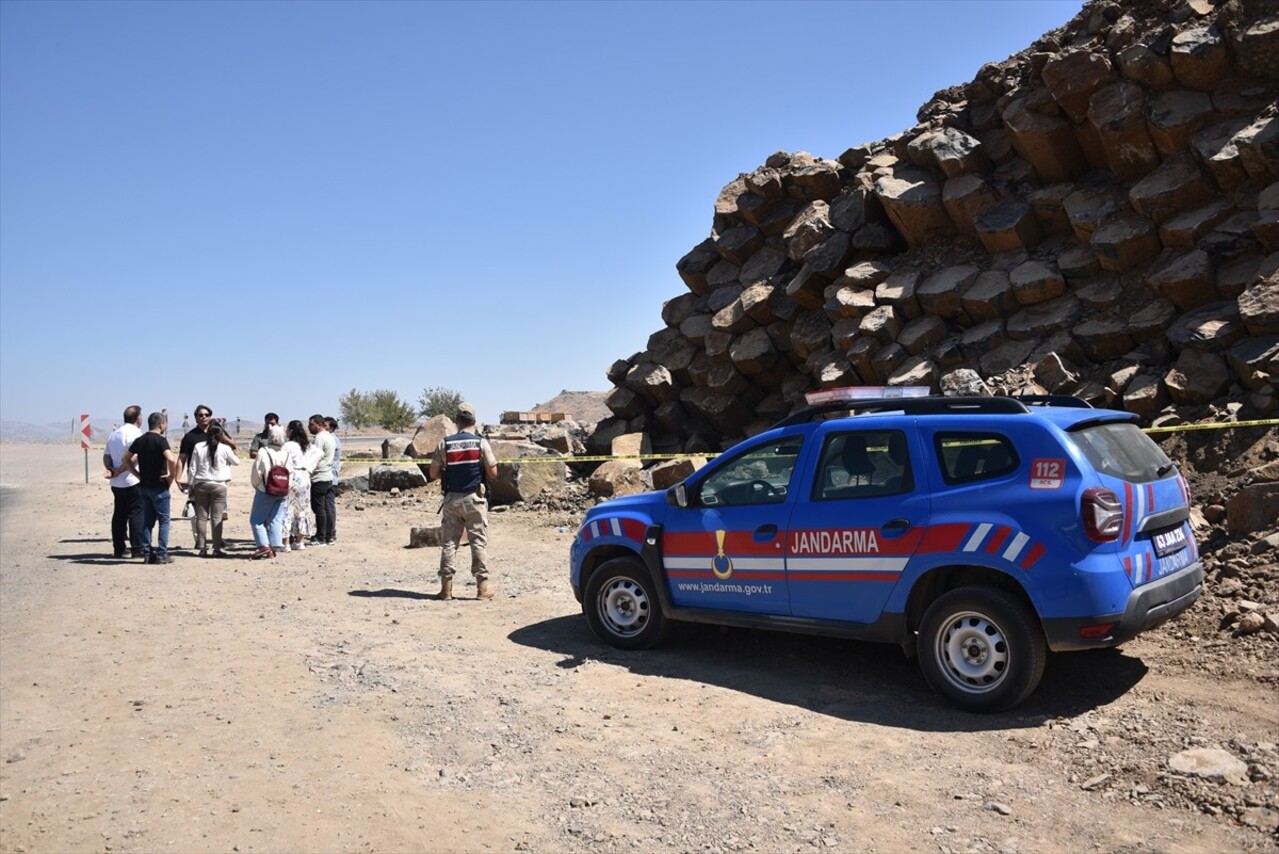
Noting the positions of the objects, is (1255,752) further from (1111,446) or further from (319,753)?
(319,753)

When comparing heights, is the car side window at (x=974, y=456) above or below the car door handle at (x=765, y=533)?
above

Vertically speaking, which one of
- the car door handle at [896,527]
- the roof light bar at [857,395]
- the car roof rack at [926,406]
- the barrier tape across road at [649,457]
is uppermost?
the roof light bar at [857,395]

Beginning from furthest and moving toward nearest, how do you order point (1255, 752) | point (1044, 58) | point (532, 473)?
point (532, 473), point (1044, 58), point (1255, 752)

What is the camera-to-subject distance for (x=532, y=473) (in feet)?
55.8

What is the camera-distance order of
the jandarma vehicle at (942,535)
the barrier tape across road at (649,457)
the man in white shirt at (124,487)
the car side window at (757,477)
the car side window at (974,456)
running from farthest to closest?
the man in white shirt at (124,487) → the barrier tape across road at (649,457) → the car side window at (757,477) → the car side window at (974,456) → the jandarma vehicle at (942,535)

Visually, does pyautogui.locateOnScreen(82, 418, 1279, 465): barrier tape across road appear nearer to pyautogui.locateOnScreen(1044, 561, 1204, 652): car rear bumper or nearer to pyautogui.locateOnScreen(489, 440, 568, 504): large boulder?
pyautogui.locateOnScreen(489, 440, 568, 504): large boulder

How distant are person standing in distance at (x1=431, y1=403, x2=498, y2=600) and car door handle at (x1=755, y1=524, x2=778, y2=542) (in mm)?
3565

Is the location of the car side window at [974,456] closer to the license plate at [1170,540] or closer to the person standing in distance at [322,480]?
the license plate at [1170,540]

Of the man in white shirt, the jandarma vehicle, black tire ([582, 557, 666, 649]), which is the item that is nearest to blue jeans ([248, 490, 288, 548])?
the man in white shirt

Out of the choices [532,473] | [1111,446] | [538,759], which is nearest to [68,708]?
[538,759]

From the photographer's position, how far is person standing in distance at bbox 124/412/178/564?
12.0 metres

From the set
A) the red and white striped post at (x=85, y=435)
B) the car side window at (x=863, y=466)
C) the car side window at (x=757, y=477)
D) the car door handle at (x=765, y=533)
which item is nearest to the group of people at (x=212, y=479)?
the car side window at (x=757, y=477)

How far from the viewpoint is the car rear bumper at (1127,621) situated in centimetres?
542

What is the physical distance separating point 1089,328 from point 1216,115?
3297 mm
